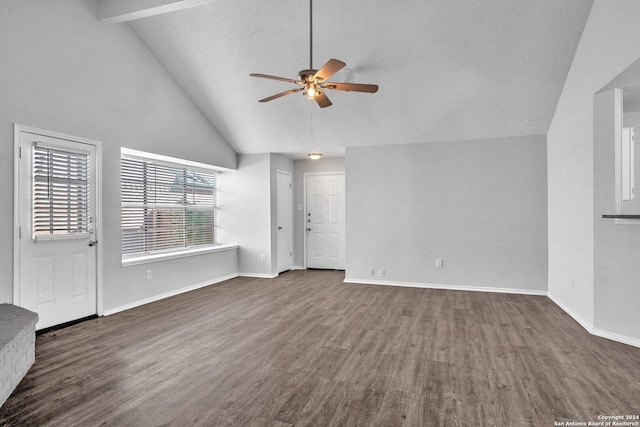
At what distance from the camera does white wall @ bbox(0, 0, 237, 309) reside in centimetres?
332

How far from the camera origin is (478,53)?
163 inches

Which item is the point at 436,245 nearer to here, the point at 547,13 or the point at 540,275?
the point at 540,275

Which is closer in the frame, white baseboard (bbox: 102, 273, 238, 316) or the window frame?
white baseboard (bbox: 102, 273, 238, 316)

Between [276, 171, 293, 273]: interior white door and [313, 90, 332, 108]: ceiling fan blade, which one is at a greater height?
[313, 90, 332, 108]: ceiling fan blade

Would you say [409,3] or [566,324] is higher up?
[409,3]

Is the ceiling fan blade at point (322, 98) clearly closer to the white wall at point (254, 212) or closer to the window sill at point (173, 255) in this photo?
the window sill at point (173, 255)

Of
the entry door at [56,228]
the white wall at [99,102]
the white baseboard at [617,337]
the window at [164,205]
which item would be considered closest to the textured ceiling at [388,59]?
the white wall at [99,102]

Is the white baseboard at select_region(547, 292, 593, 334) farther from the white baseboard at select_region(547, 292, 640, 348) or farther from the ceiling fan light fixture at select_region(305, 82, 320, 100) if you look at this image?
the ceiling fan light fixture at select_region(305, 82, 320, 100)

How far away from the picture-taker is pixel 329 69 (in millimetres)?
2854

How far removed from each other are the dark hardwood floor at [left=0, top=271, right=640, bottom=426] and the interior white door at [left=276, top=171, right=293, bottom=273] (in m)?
2.63

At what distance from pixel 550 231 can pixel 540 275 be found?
68cm

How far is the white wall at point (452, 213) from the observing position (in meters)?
5.27

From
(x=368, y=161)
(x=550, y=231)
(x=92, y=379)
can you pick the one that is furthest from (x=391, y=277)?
(x=92, y=379)

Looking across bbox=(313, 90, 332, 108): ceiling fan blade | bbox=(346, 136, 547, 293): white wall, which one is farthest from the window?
bbox=(313, 90, 332, 108): ceiling fan blade
